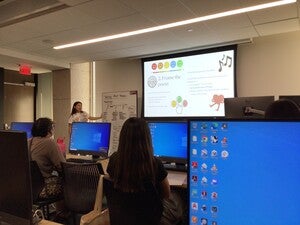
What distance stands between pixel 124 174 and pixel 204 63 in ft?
13.8

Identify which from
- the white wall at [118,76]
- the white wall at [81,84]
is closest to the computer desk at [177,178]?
the white wall at [118,76]

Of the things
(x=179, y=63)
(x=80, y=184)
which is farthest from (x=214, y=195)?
(x=179, y=63)

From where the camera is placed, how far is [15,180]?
1118 millimetres

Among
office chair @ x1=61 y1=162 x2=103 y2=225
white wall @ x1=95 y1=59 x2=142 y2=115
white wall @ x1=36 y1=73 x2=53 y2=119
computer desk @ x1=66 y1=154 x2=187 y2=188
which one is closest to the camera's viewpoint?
computer desk @ x1=66 y1=154 x2=187 y2=188

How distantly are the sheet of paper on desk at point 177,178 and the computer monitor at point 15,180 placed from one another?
4.63 feet

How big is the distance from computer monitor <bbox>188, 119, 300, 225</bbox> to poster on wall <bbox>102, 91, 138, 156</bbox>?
529 cm

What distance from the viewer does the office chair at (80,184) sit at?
Result: 2.46 metres

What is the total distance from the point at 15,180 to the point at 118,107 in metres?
5.37

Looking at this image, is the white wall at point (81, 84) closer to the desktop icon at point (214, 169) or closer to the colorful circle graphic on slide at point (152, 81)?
the colorful circle graphic on slide at point (152, 81)

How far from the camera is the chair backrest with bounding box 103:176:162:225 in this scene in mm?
1829

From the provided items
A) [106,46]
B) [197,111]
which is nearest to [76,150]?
[106,46]

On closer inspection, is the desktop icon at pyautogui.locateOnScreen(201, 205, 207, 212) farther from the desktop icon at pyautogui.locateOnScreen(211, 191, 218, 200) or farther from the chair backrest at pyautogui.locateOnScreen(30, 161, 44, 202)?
the chair backrest at pyautogui.locateOnScreen(30, 161, 44, 202)

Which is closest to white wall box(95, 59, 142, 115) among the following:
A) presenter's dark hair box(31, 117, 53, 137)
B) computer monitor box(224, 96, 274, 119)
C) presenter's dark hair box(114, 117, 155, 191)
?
presenter's dark hair box(31, 117, 53, 137)

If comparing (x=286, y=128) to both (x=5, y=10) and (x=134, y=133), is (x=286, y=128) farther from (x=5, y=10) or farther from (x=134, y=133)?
(x=5, y=10)
